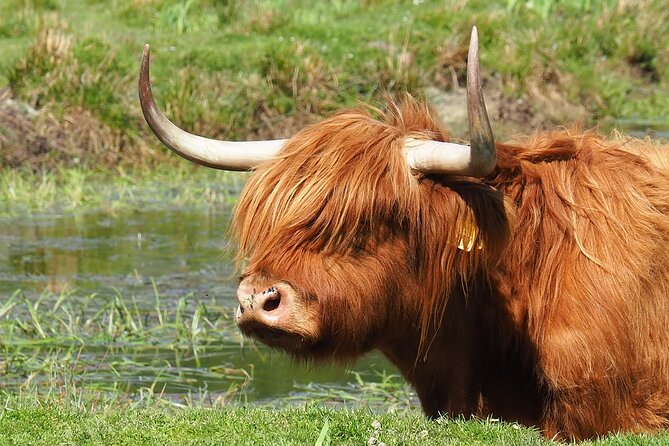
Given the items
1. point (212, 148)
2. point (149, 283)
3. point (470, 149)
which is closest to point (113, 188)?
point (149, 283)

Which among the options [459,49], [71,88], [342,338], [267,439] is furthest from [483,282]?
[459,49]

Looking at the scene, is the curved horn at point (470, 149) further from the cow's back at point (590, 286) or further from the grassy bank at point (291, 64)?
the grassy bank at point (291, 64)

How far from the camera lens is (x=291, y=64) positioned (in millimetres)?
14430

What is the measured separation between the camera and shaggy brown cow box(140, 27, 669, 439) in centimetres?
438

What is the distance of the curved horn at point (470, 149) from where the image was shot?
12.8 feet

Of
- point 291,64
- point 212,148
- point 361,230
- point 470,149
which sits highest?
point 291,64

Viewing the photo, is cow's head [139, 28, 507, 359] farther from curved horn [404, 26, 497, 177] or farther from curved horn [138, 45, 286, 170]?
curved horn [138, 45, 286, 170]

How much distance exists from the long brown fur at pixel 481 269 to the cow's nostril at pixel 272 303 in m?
0.09

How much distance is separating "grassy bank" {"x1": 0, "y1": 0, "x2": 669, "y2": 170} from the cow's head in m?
7.56

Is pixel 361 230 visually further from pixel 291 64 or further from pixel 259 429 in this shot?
pixel 291 64

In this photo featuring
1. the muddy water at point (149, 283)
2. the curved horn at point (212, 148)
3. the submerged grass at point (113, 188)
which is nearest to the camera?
the curved horn at point (212, 148)

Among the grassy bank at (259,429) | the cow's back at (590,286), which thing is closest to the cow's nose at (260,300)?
→ the grassy bank at (259,429)

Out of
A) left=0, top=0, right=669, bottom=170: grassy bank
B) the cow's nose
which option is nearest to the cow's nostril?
the cow's nose

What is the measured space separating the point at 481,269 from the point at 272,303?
2.90 feet
